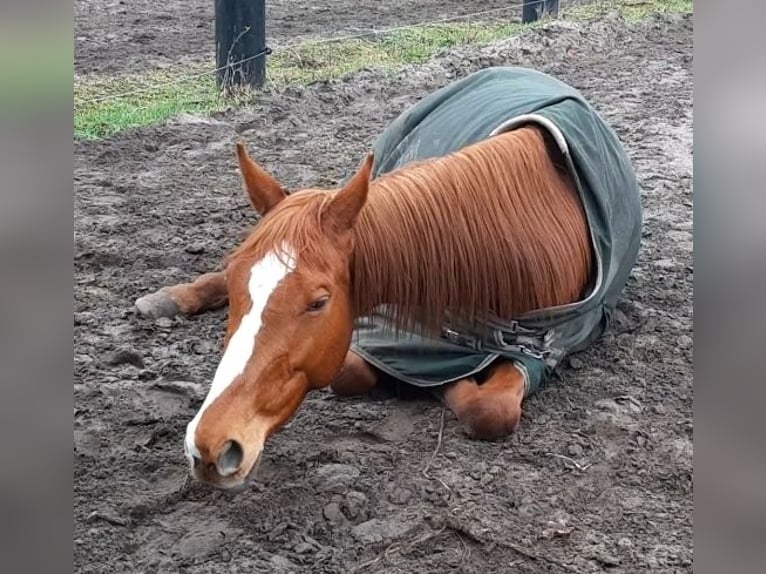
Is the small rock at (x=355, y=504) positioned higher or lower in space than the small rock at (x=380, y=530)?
higher

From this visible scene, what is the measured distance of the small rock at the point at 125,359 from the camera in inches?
126

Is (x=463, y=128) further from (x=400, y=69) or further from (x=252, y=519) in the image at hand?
(x=400, y=69)

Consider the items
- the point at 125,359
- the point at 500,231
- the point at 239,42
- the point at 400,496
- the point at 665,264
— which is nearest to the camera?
the point at 400,496

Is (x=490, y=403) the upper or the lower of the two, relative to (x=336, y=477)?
upper

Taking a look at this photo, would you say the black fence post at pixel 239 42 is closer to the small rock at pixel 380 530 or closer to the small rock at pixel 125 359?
the small rock at pixel 125 359

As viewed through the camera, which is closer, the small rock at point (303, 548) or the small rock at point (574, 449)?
the small rock at point (303, 548)

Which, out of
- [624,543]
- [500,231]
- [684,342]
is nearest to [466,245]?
[500,231]

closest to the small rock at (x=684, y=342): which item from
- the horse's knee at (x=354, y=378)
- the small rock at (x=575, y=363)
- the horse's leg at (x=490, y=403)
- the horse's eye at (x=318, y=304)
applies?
the small rock at (x=575, y=363)

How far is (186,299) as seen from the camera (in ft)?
11.7

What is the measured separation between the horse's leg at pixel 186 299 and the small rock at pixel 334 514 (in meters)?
1.24

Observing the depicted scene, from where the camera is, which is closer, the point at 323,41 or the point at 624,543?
Result: the point at 624,543

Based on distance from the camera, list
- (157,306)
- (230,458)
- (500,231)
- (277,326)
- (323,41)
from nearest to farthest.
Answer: (230,458) < (277,326) < (500,231) < (157,306) < (323,41)

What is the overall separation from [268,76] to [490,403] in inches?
163

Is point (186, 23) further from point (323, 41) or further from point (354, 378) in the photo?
point (354, 378)
